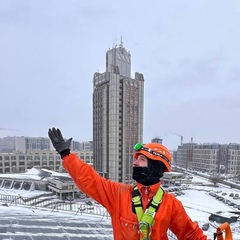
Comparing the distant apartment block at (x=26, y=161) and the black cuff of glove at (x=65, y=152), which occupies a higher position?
the black cuff of glove at (x=65, y=152)

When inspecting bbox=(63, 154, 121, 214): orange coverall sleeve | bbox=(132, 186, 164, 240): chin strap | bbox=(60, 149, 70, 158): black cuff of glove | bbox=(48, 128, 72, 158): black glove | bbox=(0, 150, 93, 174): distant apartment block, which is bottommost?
bbox=(0, 150, 93, 174): distant apartment block

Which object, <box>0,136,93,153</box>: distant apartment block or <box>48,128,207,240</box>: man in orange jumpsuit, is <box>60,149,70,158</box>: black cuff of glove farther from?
<box>0,136,93,153</box>: distant apartment block

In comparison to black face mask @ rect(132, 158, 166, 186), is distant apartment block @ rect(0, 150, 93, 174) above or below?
below

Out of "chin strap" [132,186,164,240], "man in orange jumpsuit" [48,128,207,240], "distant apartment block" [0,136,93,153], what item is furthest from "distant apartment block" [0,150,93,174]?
"chin strap" [132,186,164,240]

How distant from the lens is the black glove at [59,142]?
192cm

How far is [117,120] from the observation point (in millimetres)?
37688

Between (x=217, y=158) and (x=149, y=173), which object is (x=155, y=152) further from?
(x=217, y=158)

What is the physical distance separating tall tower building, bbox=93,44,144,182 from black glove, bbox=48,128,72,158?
1392 inches

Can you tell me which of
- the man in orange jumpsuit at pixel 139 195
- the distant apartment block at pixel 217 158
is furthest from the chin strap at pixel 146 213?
the distant apartment block at pixel 217 158

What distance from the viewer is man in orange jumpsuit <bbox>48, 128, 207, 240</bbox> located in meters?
1.82

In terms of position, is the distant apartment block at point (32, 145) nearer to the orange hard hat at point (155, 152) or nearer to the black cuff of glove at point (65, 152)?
the black cuff of glove at point (65, 152)

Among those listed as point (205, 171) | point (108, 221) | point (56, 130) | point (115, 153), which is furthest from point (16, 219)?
point (205, 171)

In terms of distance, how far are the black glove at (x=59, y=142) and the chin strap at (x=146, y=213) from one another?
0.69m

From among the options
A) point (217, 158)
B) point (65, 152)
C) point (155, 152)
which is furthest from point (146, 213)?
point (217, 158)
